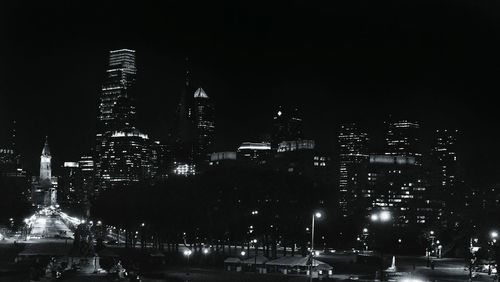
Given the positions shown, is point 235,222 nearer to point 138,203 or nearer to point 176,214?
point 176,214

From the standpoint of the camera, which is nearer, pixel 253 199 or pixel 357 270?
pixel 357 270

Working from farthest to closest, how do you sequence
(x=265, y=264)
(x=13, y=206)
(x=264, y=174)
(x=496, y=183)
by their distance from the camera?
(x=496, y=183)
(x=13, y=206)
(x=264, y=174)
(x=265, y=264)

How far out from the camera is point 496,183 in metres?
190

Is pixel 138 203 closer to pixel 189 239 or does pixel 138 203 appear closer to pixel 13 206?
pixel 189 239

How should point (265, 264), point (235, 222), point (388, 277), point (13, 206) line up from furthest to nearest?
point (13, 206) → point (235, 222) → point (265, 264) → point (388, 277)

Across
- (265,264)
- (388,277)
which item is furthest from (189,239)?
(388,277)

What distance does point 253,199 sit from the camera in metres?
89.4

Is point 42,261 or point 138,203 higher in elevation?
point 138,203

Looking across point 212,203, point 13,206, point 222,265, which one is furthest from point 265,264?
point 13,206

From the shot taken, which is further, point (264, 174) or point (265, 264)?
point (264, 174)

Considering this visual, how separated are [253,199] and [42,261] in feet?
96.0

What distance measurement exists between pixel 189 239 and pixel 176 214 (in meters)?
8.18

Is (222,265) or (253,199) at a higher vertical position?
(253,199)

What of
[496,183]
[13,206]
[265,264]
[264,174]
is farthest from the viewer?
[496,183]
